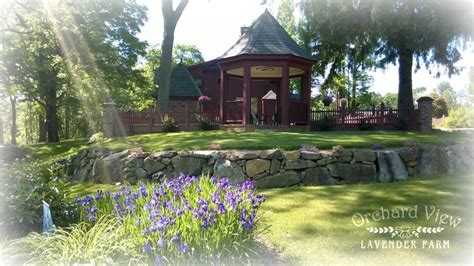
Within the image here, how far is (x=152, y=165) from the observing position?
938cm

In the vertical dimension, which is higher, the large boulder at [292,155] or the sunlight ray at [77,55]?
the sunlight ray at [77,55]

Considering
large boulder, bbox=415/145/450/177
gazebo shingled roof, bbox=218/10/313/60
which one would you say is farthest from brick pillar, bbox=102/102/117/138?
large boulder, bbox=415/145/450/177

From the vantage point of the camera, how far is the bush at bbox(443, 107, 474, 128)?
75.4ft

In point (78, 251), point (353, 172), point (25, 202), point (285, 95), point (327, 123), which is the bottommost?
point (353, 172)

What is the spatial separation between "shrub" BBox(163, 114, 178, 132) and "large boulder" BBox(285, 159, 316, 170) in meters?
8.12

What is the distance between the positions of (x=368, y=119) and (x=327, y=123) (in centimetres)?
209

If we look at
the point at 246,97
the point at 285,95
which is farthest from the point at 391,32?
the point at 246,97

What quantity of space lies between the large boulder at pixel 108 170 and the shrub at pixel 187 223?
5834 mm

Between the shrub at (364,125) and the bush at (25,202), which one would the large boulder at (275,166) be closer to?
the bush at (25,202)

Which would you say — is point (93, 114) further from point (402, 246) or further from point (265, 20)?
point (402, 246)

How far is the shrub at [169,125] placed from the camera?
15320mm

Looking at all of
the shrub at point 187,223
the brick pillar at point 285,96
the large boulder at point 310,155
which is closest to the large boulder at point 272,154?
the large boulder at point 310,155

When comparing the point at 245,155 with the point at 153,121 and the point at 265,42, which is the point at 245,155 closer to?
the point at 153,121

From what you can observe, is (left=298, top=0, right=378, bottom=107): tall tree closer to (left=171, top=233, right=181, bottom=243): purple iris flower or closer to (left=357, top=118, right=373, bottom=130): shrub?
(left=357, top=118, right=373, bottom=130): shrub
